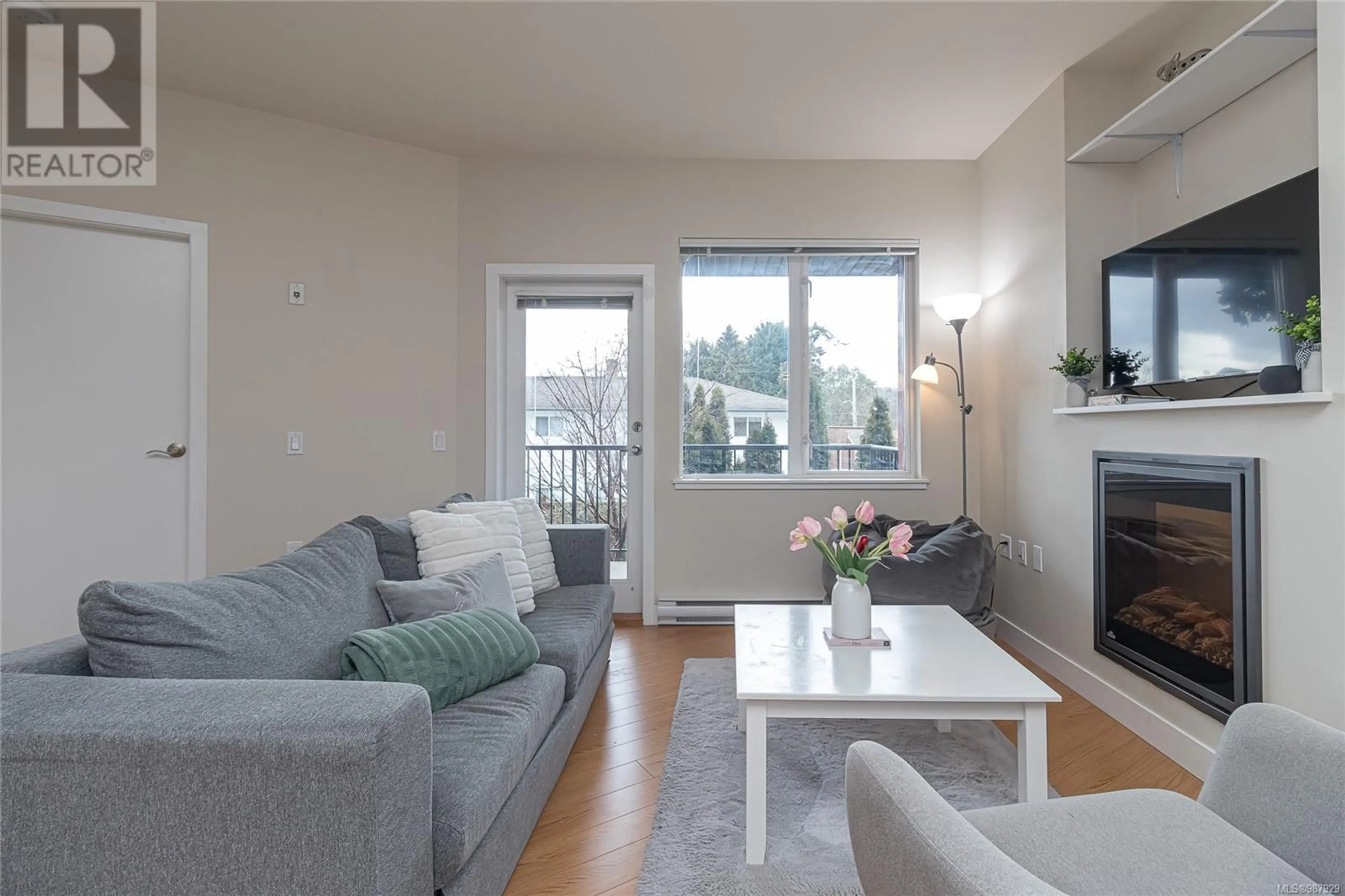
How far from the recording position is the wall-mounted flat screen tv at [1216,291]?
1.80 metres

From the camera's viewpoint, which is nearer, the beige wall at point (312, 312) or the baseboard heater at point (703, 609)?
the beige wall at point (312, 312)

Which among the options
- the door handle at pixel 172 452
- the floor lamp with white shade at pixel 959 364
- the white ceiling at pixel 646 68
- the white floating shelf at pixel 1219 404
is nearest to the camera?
the white floating shelf at pixel 1219 404

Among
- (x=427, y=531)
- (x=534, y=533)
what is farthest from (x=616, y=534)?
(x=427, y=531)

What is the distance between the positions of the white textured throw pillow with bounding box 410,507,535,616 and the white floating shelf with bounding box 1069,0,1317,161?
279 cm

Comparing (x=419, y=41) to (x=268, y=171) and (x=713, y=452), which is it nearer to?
(x=268, y=171)

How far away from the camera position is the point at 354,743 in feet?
2.98

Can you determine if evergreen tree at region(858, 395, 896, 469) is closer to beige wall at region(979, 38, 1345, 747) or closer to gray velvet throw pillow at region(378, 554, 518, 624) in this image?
beige wall at region(979, 38, 1345, 747)

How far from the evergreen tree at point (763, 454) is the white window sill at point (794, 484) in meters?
0.11

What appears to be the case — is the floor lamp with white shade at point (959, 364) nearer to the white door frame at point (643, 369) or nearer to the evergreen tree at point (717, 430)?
the evergreen tree at point (717, 430)

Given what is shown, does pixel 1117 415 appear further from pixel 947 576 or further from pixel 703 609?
pixel 703 609

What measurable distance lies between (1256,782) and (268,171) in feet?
13.7

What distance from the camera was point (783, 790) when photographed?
1.84 metres

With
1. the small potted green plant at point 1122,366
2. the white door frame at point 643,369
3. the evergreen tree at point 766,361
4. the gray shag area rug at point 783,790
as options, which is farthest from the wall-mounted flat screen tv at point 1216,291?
the white door frame at point 643,369

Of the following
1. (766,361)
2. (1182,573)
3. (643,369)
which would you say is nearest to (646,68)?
(643,369)
